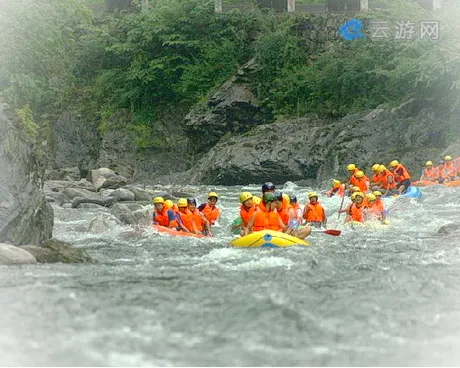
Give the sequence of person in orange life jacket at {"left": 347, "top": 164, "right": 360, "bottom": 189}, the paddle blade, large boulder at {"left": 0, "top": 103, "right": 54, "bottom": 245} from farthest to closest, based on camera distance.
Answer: person in orange life jacket at {"left": 347, "top": 164, "right": 360, "bottom": 189}, the paddle blade, large boulder at {"left": 0, "top": 103, "right": 54, "bottom": 245}

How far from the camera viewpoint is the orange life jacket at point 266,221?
40.5ft

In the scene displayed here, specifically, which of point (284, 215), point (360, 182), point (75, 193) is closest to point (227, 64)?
point (75, 193)

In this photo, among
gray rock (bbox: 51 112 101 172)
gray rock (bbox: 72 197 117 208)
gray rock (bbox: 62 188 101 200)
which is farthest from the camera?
gray rock (bbox: 51 112 101 172)

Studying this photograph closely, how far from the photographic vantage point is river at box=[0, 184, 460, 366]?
19.8 ft

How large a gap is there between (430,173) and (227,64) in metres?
12.1

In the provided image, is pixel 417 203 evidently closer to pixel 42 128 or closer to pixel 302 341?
pixel 302 341

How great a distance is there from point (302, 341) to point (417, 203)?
12753mm

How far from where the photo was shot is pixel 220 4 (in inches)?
1294

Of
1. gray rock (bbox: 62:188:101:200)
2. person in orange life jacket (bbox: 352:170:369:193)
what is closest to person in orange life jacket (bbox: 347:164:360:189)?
person in orange life jacket (bbox: 352:170:369:193)

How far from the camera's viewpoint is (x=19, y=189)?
11086mm

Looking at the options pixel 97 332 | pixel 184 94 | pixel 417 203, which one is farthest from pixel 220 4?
pixel 97 332

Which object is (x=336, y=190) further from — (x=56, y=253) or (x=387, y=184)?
(x=56, y=253)

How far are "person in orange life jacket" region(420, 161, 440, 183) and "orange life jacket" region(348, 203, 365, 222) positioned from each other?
25.9ft

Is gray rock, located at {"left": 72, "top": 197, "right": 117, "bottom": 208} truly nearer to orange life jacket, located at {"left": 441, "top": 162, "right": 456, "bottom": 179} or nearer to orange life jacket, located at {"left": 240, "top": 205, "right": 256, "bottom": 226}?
orange life jacket, located at {"left": 240, "top": 205, "right": 256, "bottom": 226}
